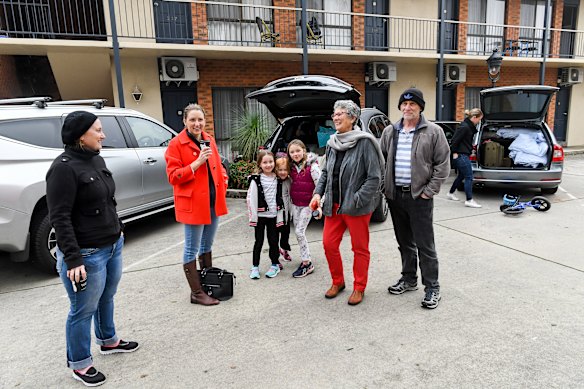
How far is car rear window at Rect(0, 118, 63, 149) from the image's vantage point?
4328 millimetres

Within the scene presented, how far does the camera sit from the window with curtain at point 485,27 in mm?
15239

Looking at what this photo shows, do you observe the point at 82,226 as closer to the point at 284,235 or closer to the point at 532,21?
the point at 284,235

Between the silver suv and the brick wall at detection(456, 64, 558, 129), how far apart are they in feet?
42.3

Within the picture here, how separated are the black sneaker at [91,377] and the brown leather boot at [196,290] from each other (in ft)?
3.76

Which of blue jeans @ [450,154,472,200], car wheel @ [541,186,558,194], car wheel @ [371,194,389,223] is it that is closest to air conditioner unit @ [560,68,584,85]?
car wheel @ [541,186,558,194]

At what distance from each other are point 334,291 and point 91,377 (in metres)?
2.07

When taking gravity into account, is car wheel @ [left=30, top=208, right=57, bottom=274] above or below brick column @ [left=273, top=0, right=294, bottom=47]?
below

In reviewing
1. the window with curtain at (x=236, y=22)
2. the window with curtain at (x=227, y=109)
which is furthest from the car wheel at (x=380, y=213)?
the window with curtain at (x=236, y=22)

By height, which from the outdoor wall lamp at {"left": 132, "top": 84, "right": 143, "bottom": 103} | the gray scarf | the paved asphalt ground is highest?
the outdoor wall lamp at {"left": 132, "top": 84, "right": 143, "bottom": 103}

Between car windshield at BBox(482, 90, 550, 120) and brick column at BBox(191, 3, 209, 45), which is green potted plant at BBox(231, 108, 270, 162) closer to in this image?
brick column at BBox(191, 3, 209, 45)

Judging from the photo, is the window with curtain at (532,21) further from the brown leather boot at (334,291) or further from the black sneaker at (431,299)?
the brown leather boot at (334,291)

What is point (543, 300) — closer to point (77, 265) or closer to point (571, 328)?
point (571, 328)

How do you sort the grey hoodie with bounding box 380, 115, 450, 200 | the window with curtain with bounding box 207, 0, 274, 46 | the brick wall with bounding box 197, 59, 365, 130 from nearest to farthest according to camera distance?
the grey hoodie with bounding box 380, 115, 450, 200 → the window with curtain with bounding box 207, 0, 274, 46 → the brick wall with bounding box 197, 59, 365, 130

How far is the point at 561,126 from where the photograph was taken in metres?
17.7
